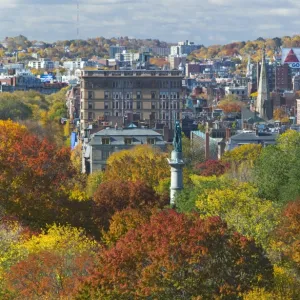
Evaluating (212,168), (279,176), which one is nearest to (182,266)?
(279,176)

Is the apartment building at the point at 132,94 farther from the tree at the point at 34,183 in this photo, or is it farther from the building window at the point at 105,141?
the tree at the point at 34,183

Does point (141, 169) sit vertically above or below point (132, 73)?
below

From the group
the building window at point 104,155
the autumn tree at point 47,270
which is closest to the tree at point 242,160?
the building window at point 104,155

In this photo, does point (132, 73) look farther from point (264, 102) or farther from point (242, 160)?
point (264, 102)

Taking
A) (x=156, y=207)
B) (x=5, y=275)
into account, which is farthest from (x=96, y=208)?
(x=5, y=275)

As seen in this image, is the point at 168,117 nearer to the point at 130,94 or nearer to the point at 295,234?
the point at 130,94
